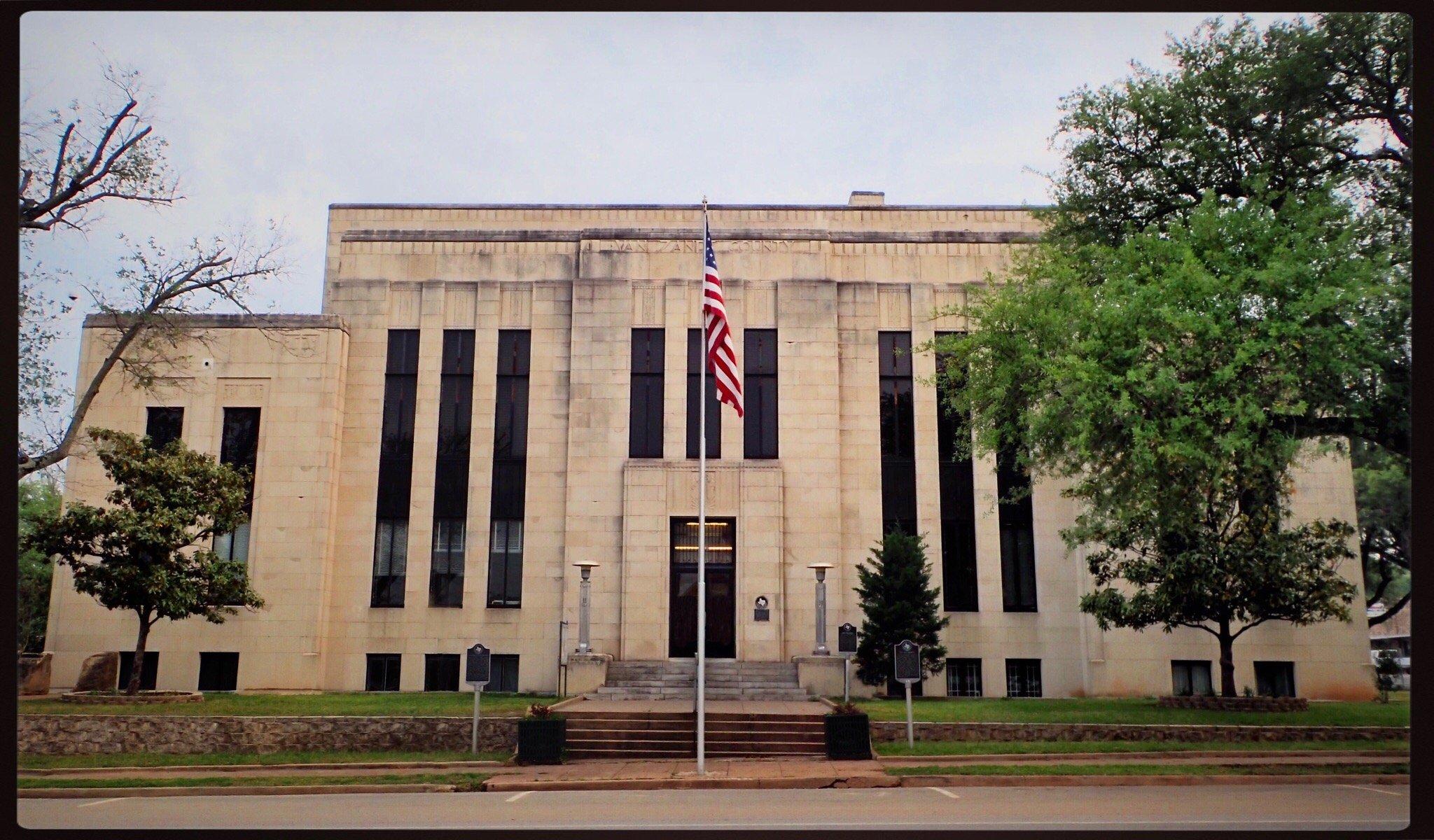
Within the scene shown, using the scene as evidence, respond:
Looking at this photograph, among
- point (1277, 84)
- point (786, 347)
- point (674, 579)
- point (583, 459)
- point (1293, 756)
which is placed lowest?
point (1293, 756)

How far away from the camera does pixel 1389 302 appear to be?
663 inches

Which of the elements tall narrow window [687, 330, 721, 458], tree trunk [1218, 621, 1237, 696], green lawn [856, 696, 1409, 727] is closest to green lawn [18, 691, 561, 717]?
tall narrow window [687, 330, 721, 458]

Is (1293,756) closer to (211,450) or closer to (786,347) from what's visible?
(786,347)

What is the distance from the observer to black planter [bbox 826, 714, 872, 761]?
1986 centimetres

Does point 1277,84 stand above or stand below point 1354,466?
above

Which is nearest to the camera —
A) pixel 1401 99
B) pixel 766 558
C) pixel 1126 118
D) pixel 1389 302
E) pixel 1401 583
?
pixel 1389 302

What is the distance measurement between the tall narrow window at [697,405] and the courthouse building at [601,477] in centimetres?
11

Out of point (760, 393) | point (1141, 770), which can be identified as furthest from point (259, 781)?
point (760, 393)

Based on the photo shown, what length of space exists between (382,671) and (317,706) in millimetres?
7577

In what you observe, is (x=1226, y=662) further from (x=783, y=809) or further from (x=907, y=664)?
(x=783, y=809)

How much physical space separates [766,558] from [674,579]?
9.53ft

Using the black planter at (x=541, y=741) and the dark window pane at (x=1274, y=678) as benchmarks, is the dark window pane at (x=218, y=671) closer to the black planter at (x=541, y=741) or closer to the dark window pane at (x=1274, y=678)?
Answer: the black planter at (x=541, y=741)

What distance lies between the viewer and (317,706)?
2497 cm

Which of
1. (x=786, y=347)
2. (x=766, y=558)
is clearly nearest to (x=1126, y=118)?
(x=786, y=347)
